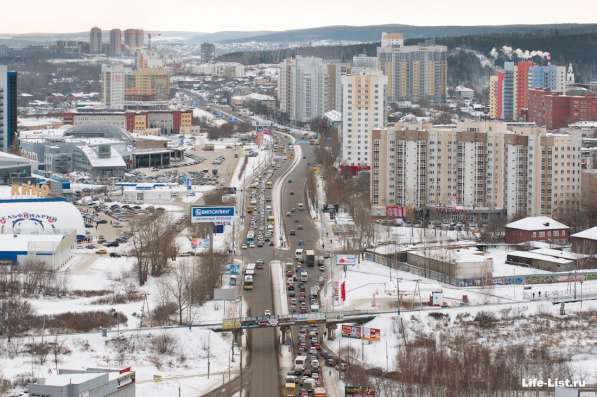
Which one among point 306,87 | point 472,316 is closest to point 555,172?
point 472,316

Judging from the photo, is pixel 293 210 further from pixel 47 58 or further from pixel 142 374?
pixel 47 58

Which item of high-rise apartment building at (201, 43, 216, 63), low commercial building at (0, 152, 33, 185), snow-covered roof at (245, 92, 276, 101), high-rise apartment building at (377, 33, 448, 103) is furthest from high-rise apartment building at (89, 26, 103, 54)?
low commercial building at (0, 152, 33, 185)

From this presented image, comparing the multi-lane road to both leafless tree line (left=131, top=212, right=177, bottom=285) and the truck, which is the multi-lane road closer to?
the truck

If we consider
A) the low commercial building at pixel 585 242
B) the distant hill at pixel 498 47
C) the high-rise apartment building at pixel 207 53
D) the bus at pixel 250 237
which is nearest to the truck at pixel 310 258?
the bus at pixel 250 237

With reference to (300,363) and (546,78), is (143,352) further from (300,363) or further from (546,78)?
(546,78)

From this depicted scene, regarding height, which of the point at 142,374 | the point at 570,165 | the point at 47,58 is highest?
the point at 47,58

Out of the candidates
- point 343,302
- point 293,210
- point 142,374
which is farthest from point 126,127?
point 142,374
